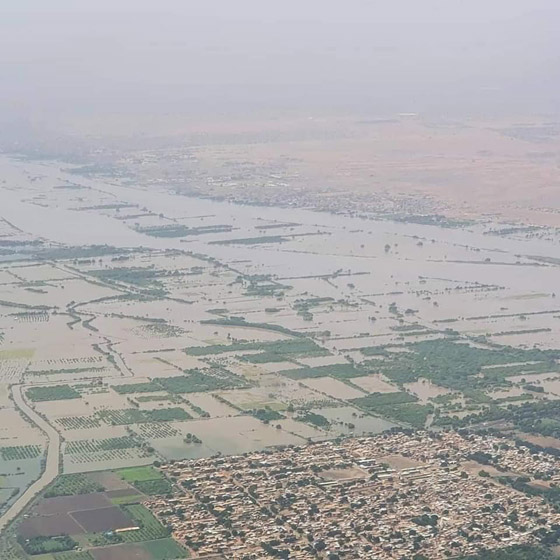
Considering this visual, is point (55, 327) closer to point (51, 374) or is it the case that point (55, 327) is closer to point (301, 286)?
point (51, 374)

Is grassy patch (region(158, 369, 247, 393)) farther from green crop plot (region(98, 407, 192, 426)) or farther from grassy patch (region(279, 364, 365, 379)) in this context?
green crop plot (region(98, 407, 192, 426))

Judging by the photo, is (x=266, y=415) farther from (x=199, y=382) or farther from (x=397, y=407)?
(x=199, y=382)

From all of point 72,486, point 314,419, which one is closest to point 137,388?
point 314,419

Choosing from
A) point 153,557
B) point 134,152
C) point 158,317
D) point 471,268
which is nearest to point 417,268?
point 471,268

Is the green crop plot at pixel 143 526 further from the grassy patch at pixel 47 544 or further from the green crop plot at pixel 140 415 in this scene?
the green crop plot at pixel 140 415

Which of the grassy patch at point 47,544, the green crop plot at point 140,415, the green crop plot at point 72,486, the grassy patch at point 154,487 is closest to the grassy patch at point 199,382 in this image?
the green crop plot at point 140,415
